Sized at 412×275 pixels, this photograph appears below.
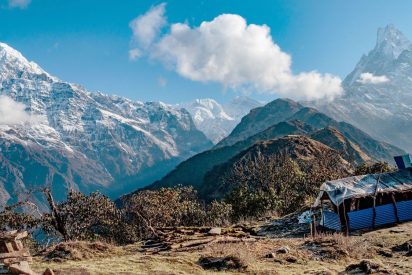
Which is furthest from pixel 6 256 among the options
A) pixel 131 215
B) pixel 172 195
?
pixel 131 215

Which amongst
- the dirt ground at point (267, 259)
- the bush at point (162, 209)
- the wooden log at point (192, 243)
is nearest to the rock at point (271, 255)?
the dirt ground at point (267, 259)

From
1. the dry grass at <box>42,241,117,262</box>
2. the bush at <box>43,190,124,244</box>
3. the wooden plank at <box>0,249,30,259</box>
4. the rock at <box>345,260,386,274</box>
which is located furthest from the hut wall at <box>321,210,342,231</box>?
the wooden plank at <box>0,249,30,259</box>

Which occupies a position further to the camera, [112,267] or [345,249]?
[345,249]

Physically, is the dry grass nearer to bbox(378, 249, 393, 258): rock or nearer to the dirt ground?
the dirt ground

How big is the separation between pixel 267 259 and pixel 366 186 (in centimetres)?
2104

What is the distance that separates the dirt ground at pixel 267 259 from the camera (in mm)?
21984

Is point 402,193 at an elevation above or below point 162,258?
above

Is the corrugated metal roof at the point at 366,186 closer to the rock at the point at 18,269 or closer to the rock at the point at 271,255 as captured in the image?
the rock at the point at 271,255

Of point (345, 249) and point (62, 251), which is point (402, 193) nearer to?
point (345, 249)

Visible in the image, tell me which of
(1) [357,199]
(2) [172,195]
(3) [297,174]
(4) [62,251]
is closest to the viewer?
(4) [62,251]

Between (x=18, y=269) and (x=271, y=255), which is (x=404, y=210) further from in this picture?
(x=18, y=269)

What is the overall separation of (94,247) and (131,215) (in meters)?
55.8

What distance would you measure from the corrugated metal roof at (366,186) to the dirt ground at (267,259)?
393 inches

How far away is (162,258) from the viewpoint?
82.1 feet
